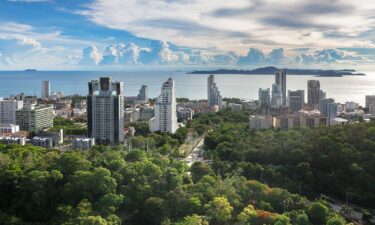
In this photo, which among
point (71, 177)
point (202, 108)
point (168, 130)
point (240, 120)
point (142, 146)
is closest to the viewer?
point (71, 177)

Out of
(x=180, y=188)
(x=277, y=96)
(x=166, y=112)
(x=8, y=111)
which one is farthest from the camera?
(x=277, y=96)

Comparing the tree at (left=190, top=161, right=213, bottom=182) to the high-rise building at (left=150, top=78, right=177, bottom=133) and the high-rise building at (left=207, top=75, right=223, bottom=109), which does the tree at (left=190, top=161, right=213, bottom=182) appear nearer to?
the high-rise building at (left=150, top=78, right=177, bottom=133)

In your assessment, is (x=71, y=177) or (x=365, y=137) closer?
(x=71, y=177)

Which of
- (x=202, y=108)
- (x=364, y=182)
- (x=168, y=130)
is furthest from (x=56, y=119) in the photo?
(x=364, y=182)

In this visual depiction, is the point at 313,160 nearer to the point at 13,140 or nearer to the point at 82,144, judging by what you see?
the point at 82,144

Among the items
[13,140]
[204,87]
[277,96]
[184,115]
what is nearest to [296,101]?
[277,96]

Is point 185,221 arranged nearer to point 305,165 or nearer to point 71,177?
point 71,177
